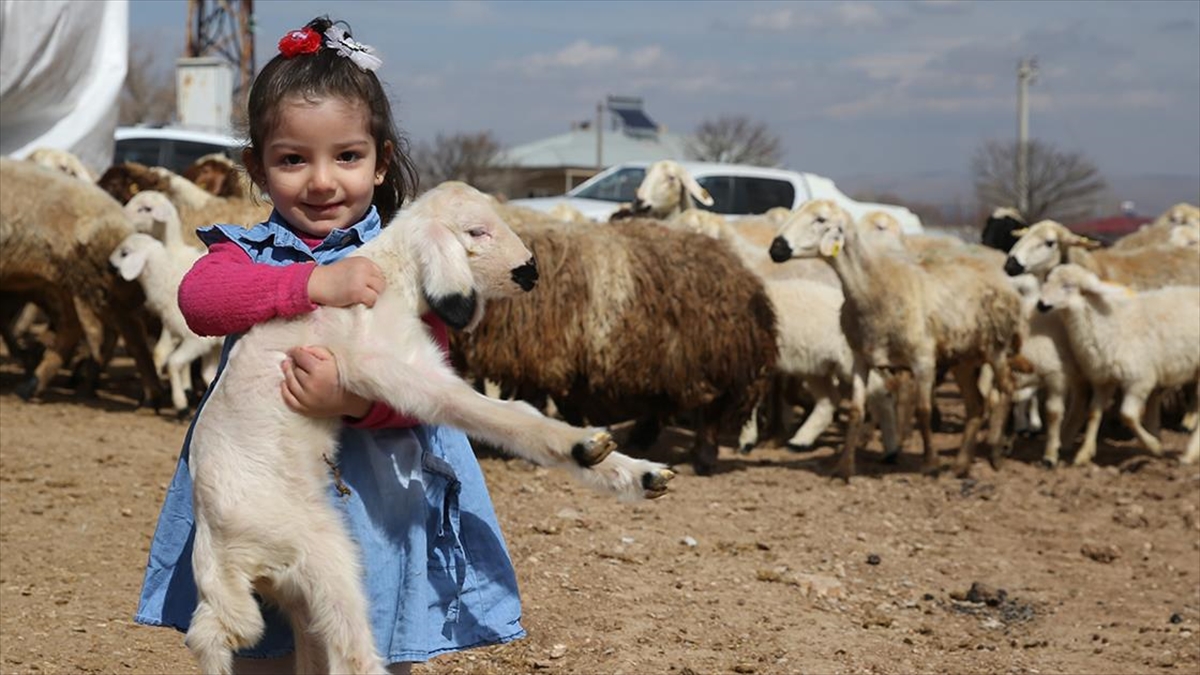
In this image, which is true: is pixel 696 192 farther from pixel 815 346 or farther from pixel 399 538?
pixel 399 538

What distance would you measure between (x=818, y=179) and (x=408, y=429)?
58.0 ft

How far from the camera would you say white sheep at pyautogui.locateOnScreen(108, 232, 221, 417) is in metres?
9.62

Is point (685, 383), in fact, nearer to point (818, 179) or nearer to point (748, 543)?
point (748, 543)

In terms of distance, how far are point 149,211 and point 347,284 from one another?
795 cm

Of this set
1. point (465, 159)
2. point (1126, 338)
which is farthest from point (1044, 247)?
point (465, 159)

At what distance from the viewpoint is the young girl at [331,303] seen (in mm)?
2857

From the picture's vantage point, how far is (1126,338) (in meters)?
10.2

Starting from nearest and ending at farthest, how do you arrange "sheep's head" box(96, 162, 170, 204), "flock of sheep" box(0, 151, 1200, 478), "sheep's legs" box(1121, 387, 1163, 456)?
"flock of sheep" box(0, 151, 1200, 478) → "sheep's legs" box(1121, 387, 1163, 456) → "sheep's head" box(96, 162, 170, 204)

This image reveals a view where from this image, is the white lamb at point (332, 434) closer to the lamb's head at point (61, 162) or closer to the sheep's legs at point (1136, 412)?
the sheep's legs at point (1136, 412)

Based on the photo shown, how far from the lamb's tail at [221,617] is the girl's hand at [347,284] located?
52 cm

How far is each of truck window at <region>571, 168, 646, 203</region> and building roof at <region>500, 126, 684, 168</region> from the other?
34.7 meters

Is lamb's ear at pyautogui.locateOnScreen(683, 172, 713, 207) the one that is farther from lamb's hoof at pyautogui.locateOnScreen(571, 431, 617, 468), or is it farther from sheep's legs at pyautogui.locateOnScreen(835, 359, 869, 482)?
lamb's hoof at pyautogui.locateOnScreen(571, 431, 617, 468)

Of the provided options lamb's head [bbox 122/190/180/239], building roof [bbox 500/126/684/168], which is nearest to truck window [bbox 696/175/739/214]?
lamb's head [bbox 122/190/180/239]

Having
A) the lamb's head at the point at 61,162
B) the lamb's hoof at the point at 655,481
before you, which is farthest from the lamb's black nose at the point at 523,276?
the lamb's head at the point at 61,162
